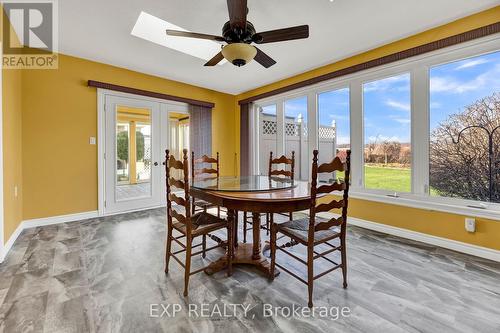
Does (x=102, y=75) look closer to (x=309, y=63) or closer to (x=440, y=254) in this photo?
(x=309, y=63)

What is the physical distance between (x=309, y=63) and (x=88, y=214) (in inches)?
170

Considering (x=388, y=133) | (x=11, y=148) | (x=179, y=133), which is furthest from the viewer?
(x=179, y=133)

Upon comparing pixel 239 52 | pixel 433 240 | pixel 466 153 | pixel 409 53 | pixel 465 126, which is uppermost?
pixel 409 53

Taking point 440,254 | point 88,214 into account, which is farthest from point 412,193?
point 88,214

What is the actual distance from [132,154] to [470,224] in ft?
16.1

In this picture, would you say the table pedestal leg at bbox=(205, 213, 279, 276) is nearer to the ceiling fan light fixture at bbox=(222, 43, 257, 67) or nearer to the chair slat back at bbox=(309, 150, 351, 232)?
the chair slat back at bbox=(309, 150, 351, 232)

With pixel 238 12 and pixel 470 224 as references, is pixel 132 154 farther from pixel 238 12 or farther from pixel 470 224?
pixel 470 224

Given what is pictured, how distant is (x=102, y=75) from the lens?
3732 millimetres

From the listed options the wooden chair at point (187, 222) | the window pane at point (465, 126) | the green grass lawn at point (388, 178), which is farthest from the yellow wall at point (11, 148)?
the window pane at point (465, 126)

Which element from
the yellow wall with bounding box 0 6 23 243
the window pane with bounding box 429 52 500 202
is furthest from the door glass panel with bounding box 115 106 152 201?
the window pane with bounding box 429 52 500 202

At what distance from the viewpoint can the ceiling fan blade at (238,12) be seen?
176 cm

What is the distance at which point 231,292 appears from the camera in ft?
5.92

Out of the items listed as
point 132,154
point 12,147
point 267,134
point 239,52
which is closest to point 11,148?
point 12,147

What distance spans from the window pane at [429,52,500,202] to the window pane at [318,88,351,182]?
43.2 inches
